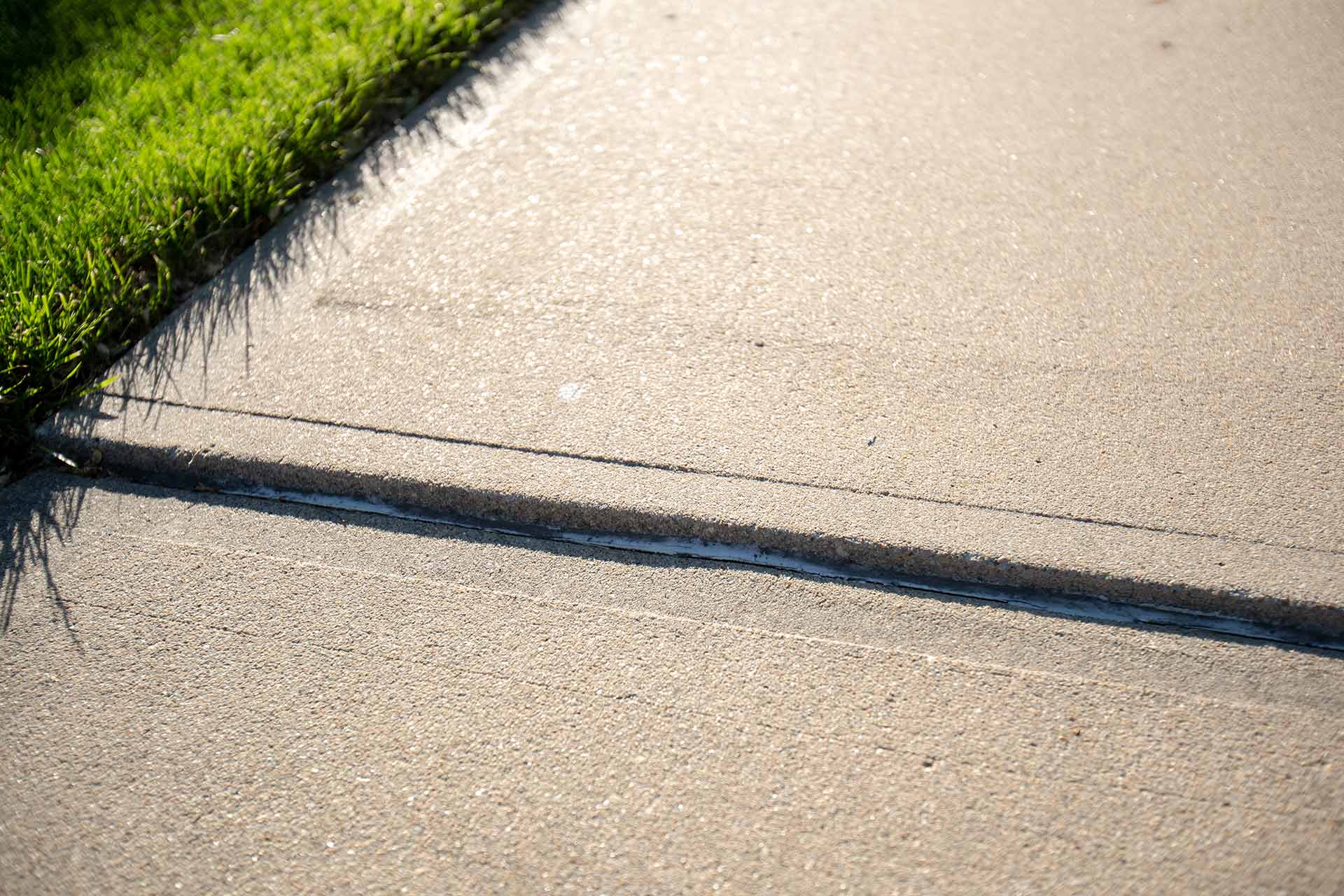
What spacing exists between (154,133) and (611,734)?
279 cm

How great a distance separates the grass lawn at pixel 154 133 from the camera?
2.90 m

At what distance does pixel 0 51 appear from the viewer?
163 inches

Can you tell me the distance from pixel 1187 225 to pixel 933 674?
75.7 inches

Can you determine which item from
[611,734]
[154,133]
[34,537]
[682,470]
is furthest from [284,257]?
[611,734]

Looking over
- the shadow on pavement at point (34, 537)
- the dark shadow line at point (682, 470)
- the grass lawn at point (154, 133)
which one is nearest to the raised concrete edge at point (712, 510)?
the dark shadow line at point (682, 470)

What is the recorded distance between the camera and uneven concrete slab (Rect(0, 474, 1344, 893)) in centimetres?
176

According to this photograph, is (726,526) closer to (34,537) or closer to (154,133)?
(34,537)

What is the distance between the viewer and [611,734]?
6.43ft

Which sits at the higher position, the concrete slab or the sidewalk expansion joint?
the concrete slab

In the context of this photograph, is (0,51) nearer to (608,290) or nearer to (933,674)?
(608,290)

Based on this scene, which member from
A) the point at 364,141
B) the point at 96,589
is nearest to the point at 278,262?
the point at 364,141

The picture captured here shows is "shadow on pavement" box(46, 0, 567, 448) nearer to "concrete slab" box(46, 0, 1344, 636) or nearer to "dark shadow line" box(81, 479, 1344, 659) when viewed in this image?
"concrete slab" box(46, 0, 1344, 636)

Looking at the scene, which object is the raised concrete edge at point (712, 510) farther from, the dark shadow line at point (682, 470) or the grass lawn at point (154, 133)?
the grass lawn at point (154, 133)

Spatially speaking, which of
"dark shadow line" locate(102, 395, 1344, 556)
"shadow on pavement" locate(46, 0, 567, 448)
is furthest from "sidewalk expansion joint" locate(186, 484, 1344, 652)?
"shadow on pavement" locate(46, 0, 567, 448)
